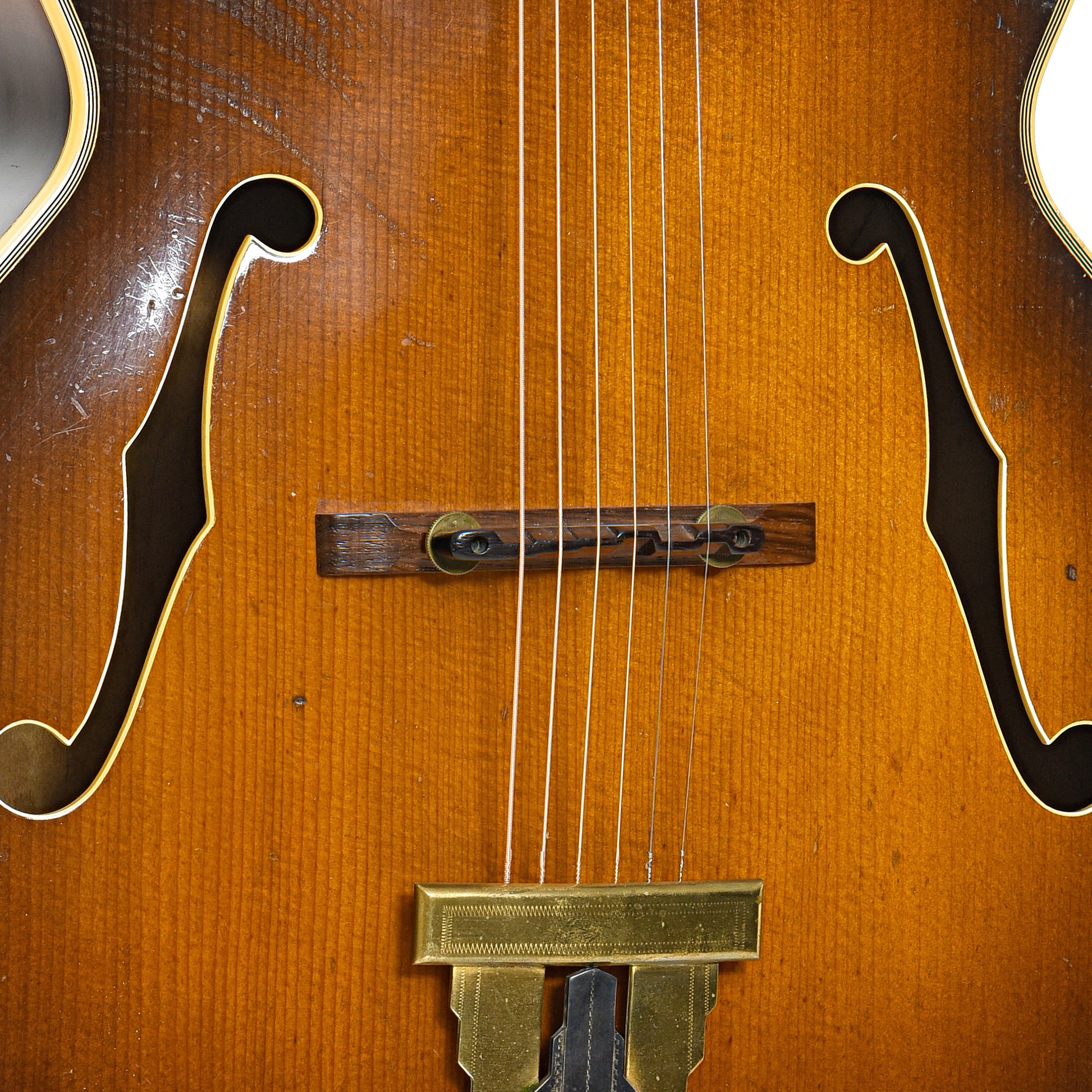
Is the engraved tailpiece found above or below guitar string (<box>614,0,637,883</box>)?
below

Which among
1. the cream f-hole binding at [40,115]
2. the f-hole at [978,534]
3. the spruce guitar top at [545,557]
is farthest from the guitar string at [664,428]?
the cream f-hole binding at [40,115]

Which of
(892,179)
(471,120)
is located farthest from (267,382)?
(892,179)

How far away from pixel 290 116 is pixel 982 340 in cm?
50

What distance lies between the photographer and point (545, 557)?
0.69m

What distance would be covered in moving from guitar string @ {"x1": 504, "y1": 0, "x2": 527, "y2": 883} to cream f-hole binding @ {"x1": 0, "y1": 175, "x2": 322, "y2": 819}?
0.14m

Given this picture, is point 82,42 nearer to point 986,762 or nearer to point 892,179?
point 892,179

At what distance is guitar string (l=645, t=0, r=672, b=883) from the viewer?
715 mm

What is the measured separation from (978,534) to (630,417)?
11.1 inches

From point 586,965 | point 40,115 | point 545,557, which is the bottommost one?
point 586,965

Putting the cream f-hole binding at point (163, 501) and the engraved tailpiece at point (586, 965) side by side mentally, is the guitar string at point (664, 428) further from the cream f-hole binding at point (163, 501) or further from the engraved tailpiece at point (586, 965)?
the cream f-hole binding at point (163, 501)

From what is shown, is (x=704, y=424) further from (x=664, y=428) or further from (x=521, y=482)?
(x=521, y=482)

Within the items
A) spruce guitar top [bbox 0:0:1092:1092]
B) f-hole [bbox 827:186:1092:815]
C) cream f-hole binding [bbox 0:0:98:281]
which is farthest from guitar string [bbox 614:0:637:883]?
cream f-hole binding [bbox 0:0:98:281]

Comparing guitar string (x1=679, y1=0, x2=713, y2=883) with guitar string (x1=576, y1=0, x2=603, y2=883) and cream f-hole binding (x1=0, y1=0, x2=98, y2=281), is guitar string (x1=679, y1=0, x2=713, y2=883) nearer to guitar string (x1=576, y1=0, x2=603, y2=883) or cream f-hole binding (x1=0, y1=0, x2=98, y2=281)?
guitar string (x1=576, y1=0, x2=603, y2=883)

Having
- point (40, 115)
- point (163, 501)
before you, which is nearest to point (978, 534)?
point (163, 501)
